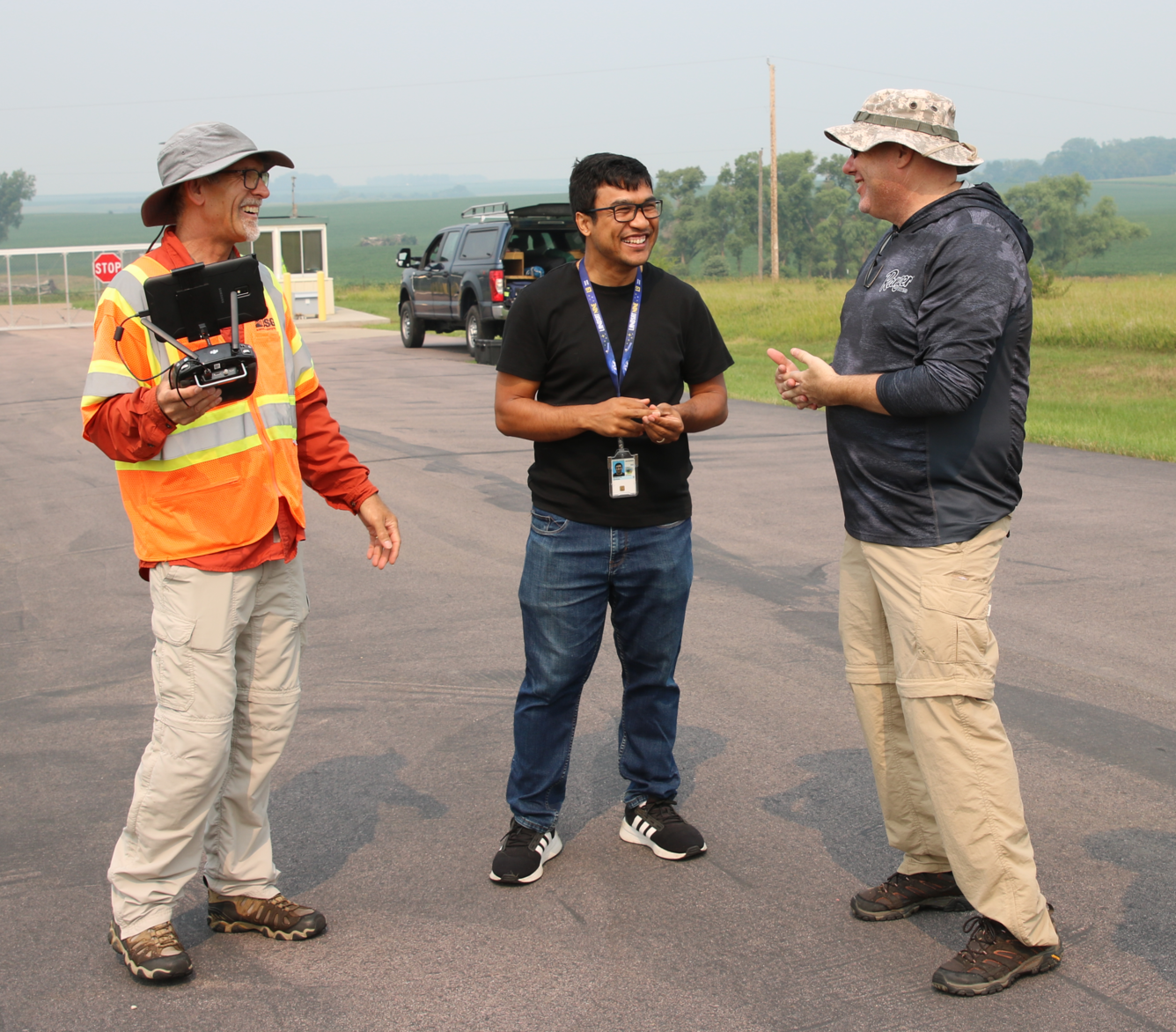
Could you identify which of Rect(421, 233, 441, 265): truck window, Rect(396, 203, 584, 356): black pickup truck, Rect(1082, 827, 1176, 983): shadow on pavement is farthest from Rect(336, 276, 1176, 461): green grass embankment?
Rect(1082, 827, 1176, 983): shadow on pavement

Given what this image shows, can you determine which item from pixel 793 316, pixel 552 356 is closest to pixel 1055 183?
pixel 793 316

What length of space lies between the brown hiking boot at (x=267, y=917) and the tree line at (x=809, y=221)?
102515 millimetres

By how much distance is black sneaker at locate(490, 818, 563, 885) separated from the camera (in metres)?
3.85

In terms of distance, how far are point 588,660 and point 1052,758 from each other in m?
1.92

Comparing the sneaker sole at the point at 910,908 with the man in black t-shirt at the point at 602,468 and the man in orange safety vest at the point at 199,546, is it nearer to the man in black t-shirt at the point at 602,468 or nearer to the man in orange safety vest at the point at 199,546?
the man in black t-shirt at the point at 602,468

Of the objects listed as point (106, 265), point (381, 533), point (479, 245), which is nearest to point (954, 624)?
point (381, 533)

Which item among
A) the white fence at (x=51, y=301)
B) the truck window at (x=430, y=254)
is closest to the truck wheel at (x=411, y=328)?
the truck window at (x=430, y=254)

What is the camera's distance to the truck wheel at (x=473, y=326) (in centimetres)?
2184

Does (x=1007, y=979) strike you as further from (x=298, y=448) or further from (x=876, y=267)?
(x=298, y=448)

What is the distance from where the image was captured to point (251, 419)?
3412 mm

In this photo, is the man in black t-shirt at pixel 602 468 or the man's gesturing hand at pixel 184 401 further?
the man in black t-shirt at pixel 602 468

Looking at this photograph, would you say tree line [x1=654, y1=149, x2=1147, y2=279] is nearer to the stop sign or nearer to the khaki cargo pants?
the stop sign

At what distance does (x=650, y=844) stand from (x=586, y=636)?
2.31 ft

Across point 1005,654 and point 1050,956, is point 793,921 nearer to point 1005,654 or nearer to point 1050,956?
point 1050,956
